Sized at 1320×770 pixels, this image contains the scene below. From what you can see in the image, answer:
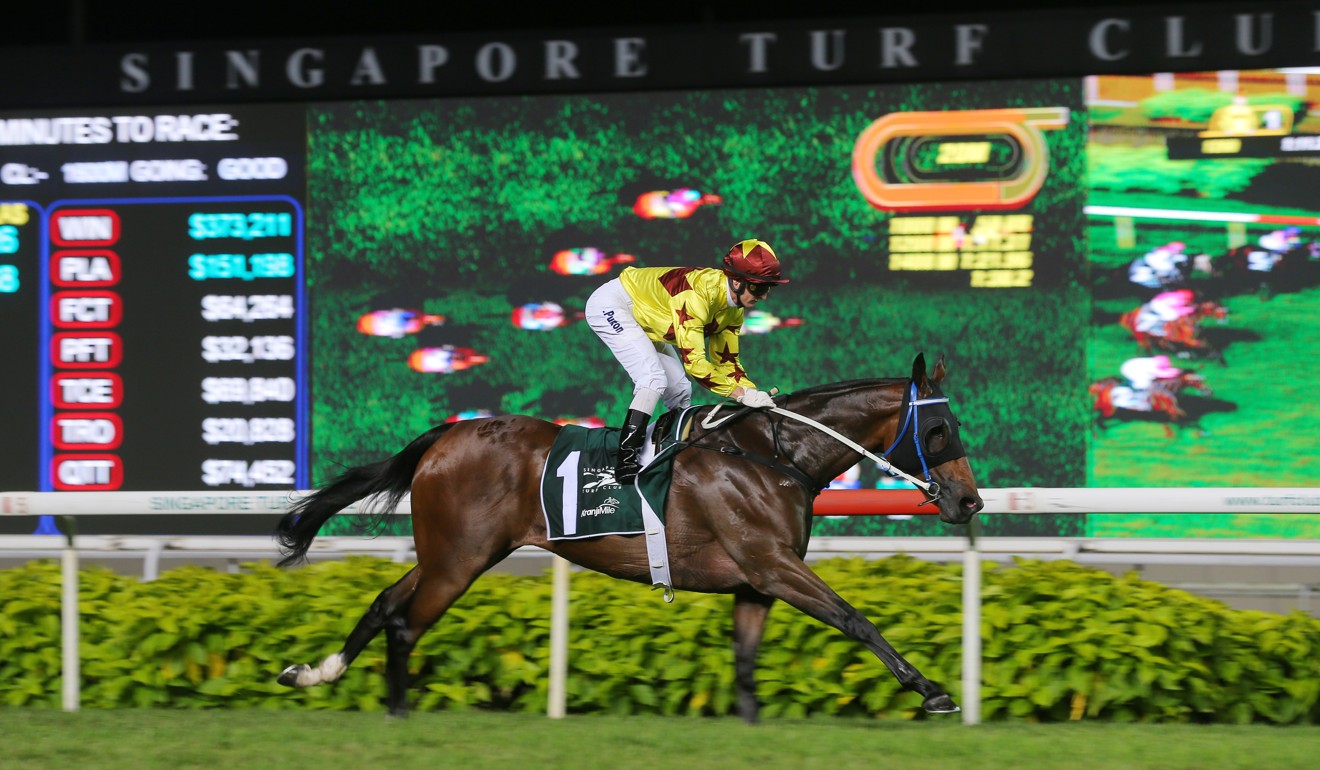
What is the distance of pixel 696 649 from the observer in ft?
12.5

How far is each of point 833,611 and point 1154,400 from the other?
2.96m

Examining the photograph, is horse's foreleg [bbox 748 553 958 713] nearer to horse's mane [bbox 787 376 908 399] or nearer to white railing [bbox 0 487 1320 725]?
white railing [bbox 0 487 1320 725]

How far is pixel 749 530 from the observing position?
3637 mm

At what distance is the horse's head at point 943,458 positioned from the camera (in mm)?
3576

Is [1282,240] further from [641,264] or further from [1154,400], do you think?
[641,264]

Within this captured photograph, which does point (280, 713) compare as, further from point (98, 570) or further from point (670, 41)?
point (670, 41)

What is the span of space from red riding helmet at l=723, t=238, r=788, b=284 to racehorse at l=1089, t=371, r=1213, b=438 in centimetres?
269

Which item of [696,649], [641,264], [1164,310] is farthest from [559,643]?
[1164,310]

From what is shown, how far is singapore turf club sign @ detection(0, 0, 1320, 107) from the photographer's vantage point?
587 cm

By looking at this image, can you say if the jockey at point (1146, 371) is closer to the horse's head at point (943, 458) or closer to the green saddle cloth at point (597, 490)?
the horse's head at point (943, 458)

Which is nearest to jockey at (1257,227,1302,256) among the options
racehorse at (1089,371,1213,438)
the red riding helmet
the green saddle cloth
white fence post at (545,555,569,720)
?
racehorse at (1089,371,1213,438)

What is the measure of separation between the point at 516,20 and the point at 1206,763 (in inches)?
221

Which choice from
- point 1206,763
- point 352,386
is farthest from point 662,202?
point 1206,763

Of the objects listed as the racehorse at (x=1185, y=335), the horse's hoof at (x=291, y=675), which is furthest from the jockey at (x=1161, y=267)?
the horse's hoof at (x=291, y=675)
